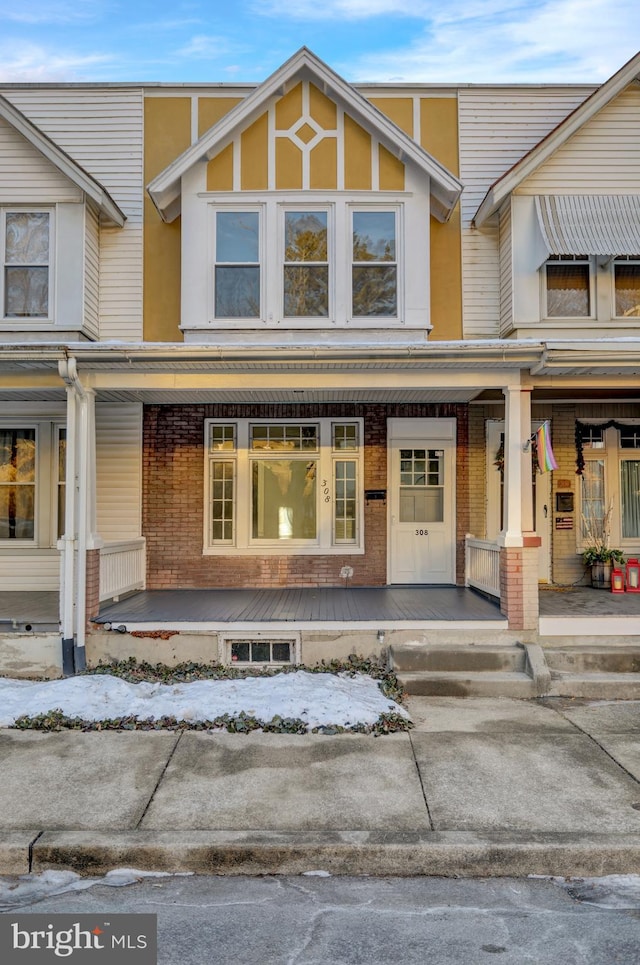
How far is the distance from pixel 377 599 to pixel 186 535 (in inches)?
125

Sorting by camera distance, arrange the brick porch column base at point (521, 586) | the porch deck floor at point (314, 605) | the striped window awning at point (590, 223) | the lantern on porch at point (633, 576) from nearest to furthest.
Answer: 1. the brick porch column base at point (521, 586)
2. the porch deck floor at point (314, 605)
3. the striped window awning at point (590, 223)
4. the lantern on porch at point (633, 576)

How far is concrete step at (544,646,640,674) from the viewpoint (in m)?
7.39

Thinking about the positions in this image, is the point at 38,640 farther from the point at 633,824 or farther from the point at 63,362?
the point at 633,824

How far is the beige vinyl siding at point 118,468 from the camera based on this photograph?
32.3 ft

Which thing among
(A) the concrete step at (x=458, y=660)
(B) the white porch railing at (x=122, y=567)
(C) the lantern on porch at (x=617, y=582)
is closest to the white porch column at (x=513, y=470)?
(A) the concrete step at (x=458, y=660)

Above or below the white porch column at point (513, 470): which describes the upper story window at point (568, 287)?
above

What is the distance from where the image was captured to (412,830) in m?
4.18

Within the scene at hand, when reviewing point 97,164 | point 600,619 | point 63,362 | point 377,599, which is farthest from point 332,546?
point 97,164

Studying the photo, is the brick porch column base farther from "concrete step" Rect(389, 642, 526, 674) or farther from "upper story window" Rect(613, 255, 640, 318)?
"upper story window" Rect(613, 255, 640, 318)

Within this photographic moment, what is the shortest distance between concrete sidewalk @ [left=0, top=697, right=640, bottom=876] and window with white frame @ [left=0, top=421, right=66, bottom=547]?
4.65 metres

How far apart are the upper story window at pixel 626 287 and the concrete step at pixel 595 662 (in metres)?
5.00

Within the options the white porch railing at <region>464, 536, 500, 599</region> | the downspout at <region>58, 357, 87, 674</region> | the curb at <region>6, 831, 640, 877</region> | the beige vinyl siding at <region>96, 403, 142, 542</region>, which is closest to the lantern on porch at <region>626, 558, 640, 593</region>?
the white porch railing at <region>464, 536, 500, 599</region>

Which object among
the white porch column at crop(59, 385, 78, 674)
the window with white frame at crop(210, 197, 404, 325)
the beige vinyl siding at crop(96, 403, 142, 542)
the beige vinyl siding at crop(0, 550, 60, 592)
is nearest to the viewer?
the white porch column at crop(59, 385, 78, 674)

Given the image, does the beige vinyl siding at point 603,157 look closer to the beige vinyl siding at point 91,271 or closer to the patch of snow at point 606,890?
the beige vinyl siding at point 91,271
